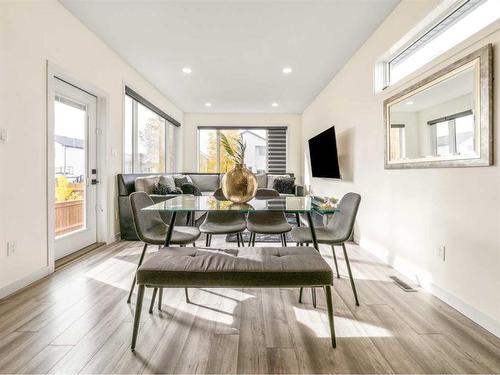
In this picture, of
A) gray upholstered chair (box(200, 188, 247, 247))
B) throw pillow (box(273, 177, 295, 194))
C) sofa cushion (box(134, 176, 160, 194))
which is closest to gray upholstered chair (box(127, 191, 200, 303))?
gray upholstered chair (box(200, 188, 247, 247))

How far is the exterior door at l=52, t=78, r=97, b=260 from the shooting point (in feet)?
9.50

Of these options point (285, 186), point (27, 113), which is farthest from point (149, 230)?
point (285, 186)

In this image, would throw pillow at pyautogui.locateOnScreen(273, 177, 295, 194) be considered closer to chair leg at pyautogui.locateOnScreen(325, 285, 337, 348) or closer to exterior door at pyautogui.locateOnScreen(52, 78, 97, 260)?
exterior door at pyautogui.locateOnScreen(52, 78, 97, 260)

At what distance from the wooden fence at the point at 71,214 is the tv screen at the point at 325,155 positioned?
344cm

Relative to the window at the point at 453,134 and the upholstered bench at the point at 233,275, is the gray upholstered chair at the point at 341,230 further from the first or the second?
the window at the point at 453,134

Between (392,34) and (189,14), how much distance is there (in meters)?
2.05

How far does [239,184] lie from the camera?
2.00 metres

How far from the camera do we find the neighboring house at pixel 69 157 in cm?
289

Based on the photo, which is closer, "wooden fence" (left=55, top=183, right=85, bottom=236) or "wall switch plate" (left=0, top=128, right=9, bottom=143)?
"wall switch plate" (left=0, top=128, right=9, bottom=143)

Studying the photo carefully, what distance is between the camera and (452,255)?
197cm

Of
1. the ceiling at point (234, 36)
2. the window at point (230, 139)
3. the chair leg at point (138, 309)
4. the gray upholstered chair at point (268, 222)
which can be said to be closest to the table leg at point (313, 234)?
the gray upholstered chair at point (268, 222)

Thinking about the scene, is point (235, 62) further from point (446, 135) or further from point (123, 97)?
point (446, 135)

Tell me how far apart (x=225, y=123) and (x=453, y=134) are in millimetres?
5798

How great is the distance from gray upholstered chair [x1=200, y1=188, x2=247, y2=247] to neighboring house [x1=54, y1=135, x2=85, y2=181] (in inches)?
66.7
